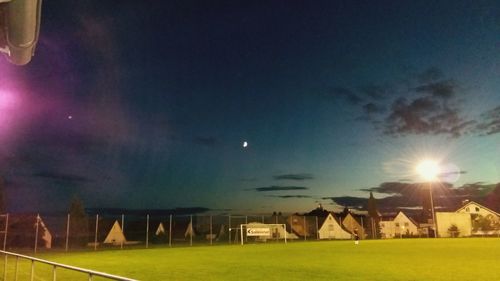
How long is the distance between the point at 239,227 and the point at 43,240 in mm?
18851

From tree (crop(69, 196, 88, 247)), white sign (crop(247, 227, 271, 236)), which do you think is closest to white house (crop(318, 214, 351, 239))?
white sign (crop(247, 227, 271, 236))

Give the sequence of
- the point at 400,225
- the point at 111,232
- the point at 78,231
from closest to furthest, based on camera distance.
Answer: the point at 78,231
the point at 111,232
the point at 400,225

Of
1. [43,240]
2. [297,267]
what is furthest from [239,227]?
[297,267]

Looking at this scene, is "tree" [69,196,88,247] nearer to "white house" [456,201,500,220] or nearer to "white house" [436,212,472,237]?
"white house" [436,212,472,237]

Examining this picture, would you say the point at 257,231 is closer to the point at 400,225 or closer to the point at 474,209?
the point at 400,225

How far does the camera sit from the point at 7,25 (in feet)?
10.2

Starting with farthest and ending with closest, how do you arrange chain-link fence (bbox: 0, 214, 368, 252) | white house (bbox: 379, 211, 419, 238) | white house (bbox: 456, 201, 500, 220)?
1. white house (bbox: 379, 211, 419, 238)
2. white house (bbox: 456, 201, 500, 220)
3. chain-link fence (bbox: 0, 214, 368, 252)

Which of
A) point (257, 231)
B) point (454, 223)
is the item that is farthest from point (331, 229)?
point (257, 231)

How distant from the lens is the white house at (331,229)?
73.8m

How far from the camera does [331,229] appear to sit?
75375 mm

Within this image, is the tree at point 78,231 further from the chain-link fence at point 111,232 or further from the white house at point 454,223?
the white house at point 454,223

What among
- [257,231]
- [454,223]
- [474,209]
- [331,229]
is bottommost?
[331,229]

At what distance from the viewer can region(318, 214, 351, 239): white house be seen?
73812mm

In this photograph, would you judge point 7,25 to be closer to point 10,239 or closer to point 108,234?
point 10,239
